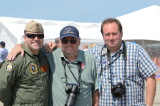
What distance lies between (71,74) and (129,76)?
0.62 m

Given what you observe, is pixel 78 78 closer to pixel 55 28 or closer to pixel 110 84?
pixel 110 84

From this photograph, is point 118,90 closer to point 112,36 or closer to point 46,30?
point 112,36

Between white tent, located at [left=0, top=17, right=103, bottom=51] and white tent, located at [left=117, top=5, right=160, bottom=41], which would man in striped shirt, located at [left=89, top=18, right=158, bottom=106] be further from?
white tent, located at [left=117, top=5, right=160, bottom=41]

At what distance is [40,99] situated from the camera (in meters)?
2.56

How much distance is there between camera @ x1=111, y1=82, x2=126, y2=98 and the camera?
2661 millimetres

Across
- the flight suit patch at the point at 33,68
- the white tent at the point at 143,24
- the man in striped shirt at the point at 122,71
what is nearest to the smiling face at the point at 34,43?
the flight suit patch at the point at 33,68

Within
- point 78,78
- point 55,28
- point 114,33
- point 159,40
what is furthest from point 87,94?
point 55,28

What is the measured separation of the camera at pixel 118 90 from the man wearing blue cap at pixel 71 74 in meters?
0.18

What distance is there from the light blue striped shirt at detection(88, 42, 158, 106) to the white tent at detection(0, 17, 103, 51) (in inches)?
417

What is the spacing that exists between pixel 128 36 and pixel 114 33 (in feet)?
40.2

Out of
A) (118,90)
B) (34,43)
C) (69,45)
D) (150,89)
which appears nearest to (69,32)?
(69,45)

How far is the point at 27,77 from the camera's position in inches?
99.7

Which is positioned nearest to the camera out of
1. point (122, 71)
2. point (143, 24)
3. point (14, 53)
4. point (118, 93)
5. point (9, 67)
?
point (9, 67)

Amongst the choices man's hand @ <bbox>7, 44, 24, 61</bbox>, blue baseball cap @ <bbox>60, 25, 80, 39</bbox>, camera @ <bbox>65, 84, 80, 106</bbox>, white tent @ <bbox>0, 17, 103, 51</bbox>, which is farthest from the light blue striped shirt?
white tent @ <bbox>0, 17, 103, 51</bbox>
